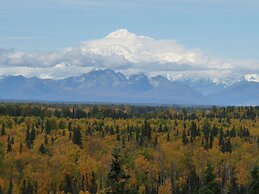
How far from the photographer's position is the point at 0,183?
141 meters

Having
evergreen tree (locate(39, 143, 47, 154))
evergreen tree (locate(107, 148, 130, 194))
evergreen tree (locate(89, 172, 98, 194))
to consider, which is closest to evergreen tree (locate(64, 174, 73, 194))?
evergreen tree (locate(89, 172, 98, 194))

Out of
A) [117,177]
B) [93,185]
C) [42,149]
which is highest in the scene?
[117,177]

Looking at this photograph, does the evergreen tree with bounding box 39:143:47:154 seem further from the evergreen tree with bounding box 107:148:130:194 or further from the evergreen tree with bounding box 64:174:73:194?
the evergreen tree with bounding box 107:148:130:194

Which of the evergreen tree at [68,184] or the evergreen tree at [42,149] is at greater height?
the evergreen tree at [42,149]

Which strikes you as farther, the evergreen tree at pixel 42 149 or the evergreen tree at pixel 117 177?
the evergreen tree at pixel 42 149

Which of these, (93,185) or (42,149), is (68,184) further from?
(42,149)

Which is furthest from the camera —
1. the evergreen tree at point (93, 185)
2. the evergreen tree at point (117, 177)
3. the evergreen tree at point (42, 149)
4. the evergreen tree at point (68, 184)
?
the evergreen tree at point (42, 149)

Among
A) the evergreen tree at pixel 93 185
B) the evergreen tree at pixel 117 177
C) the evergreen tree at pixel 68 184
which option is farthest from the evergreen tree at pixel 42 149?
the evergreen tree at pixel 117 177

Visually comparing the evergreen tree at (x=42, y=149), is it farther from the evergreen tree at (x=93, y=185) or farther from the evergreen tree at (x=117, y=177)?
the evergreen tree at (x=117, y=177)

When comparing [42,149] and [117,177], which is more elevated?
[117,177]

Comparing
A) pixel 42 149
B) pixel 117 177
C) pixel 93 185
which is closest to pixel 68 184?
pixel 93 185

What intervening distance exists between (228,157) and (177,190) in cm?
3380

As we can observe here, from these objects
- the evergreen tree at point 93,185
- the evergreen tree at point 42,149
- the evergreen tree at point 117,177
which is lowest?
the evergreen tree at point 93,185

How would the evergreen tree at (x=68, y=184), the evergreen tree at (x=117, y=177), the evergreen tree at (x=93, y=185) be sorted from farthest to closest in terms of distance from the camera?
the evergreen tree at (x=68, y=184) → the evergreen tree at (x=93, y=185) → the evergreen tree at (x=117, y=177)
